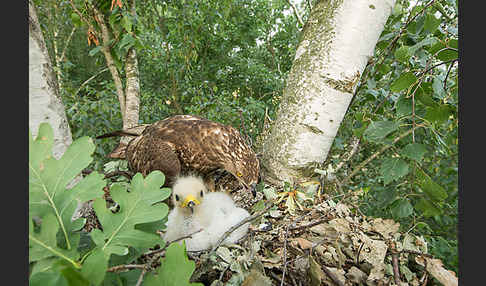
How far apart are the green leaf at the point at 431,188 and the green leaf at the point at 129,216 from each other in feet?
2.75

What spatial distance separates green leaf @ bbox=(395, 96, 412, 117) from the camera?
35.7 inches

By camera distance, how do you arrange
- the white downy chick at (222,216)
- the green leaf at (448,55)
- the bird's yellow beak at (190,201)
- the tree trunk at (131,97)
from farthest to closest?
1. the tree trunk at (131,97)
2. the bird's yellow beak at (190,201)
3. the white downy chick at (222,216)
4. the green leaf at (448,55)

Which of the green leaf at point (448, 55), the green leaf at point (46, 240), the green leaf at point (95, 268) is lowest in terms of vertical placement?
the green leaf at point (95, 268)

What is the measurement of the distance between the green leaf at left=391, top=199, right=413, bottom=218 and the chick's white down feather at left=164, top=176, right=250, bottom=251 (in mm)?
551

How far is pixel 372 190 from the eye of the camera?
272cm

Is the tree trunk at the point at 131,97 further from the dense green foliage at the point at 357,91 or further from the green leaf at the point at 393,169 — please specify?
the green leaf at the point at 393,169

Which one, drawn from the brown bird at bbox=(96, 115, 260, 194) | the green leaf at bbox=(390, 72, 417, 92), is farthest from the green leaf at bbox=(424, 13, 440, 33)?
the brown bird at bbox=(96, 115, 260, 194)

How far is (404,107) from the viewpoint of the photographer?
0.92 metres

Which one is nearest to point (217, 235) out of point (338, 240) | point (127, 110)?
point (338, 240)

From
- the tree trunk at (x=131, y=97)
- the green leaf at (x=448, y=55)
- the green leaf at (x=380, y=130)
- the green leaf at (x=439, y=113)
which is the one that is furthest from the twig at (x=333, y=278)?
the tree trunk at (x=131, y=97)

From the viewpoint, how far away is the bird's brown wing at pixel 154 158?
132cm

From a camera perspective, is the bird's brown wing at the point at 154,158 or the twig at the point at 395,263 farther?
the bird's brown wing at the point at 154,158

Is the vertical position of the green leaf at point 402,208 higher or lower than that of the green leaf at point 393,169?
lower

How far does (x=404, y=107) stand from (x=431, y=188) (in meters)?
0.28
